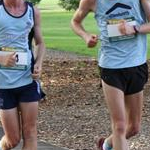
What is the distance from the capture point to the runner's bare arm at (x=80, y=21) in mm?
6059

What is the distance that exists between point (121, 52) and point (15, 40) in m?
0.96

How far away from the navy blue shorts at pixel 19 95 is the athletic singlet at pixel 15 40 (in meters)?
0.05

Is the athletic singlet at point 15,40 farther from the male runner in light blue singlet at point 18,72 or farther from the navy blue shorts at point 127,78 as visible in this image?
the navy blue shorts at point 127,78

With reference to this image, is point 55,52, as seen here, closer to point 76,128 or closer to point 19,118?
point 76,128

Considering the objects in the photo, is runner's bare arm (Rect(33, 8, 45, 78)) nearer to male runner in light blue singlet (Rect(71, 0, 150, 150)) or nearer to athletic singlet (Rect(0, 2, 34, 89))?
athletic singlet (Rect(0, 2, 34, 89))

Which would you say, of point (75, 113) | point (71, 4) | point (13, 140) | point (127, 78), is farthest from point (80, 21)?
A: point (71, 4)

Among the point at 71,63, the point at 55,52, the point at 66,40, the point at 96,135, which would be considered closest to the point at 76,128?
the point at 96,135

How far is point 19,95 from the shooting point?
607 cm

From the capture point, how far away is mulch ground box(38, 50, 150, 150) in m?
8.58

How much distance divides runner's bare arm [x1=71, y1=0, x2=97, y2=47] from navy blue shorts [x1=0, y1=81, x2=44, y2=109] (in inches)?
24.3

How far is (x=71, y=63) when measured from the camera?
61.1ft

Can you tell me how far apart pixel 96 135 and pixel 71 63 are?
9.94 m

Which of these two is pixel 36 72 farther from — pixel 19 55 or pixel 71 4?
pixel 71 4

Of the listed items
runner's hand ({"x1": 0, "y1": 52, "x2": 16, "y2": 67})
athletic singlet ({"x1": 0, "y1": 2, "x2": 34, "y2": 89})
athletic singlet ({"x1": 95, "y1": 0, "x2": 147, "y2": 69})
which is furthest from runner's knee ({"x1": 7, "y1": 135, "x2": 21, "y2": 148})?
athletic singlet ({"x1": 95, "y1": 0, "x2": 147, "y2": 69})
